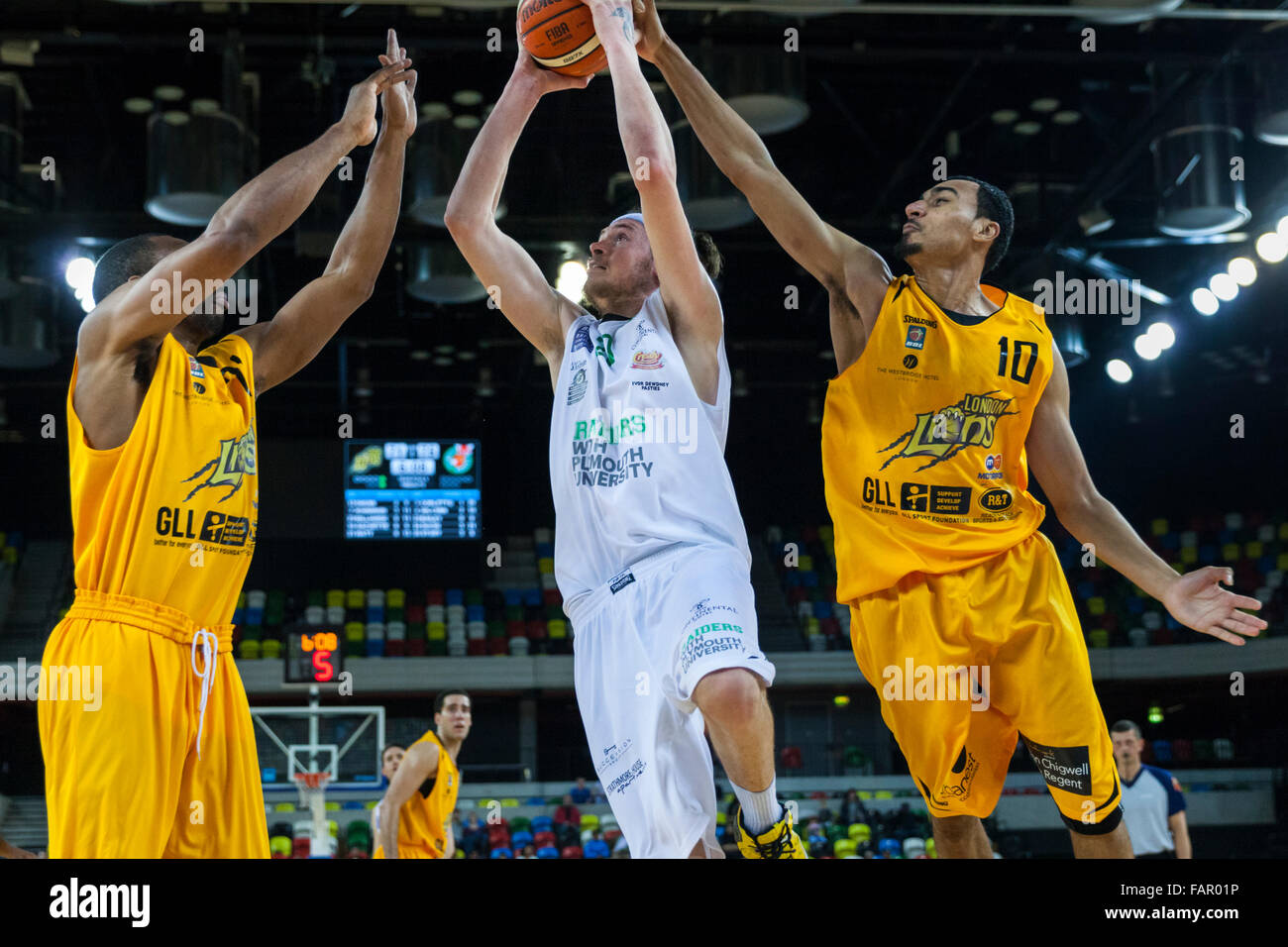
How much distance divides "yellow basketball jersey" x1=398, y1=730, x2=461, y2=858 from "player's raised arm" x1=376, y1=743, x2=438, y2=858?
2.9 inches

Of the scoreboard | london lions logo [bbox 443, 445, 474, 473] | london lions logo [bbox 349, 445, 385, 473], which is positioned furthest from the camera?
london lions logo [bbox 443, 445, 474, 473]

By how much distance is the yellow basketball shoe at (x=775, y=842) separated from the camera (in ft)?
12.4

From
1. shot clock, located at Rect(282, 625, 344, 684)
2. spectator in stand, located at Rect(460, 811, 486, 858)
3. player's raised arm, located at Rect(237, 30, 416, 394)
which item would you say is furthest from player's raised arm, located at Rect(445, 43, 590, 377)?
spectator in stand, located at Rect(460, 811, 486, 858)

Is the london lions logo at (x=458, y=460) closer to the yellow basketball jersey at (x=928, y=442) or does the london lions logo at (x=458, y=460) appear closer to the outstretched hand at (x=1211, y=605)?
the yellow basketball jersey at (x=928, y=442)

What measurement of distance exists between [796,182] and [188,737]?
11412mm

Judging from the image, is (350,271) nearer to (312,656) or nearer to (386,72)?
(386,72)

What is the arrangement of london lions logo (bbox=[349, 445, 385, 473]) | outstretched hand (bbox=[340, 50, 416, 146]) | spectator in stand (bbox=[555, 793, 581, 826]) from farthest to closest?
spectator in stand (bbox=[555, 793, 581, 826])
london lions logo (bbox=[349, 445, 385, 473])
outstretched hand (bbox=[340, 50, 416, 146])

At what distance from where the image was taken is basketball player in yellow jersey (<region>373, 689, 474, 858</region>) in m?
7.84

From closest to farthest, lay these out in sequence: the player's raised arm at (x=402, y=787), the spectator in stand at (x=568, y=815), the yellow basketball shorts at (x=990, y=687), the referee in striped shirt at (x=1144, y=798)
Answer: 1. the yellow basketball shorts at (x=990, y=687)
2. the player's raised arm at (x=402, y=787)
3. the referee in striped shirt at (x=1144, y=798)
4. the spectator in stand at (x=568, y=815)

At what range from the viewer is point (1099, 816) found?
4.23 m

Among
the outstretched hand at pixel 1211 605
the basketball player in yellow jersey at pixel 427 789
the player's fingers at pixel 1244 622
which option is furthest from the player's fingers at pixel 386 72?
the basketball player in yellow jersey at pixel 427 789

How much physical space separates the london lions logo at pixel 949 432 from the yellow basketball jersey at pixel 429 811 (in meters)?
4.38

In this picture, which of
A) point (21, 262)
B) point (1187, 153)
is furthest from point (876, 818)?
point (21, 262)

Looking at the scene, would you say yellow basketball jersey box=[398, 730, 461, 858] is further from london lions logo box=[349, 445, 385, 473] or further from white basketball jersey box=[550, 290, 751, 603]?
london lions logo box=[349, 445, 385, 473]
